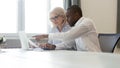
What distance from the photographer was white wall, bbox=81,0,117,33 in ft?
12.7

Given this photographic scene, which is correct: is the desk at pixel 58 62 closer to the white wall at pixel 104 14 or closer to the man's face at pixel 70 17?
the man's face at pixel 70 17

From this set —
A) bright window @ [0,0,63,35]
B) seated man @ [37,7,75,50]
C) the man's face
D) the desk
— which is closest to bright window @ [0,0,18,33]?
bright window @ [0,0,63,35]

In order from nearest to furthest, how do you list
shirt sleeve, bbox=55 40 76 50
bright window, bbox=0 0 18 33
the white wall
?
shirt sleeve, bbox=55 40 76 50
bright window, bbox=0 0 18 33
the white wall

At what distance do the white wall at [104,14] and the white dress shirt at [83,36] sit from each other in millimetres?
1270

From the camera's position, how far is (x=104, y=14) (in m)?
3.93

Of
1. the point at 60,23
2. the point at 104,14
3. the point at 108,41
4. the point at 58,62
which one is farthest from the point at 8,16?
the point at 58,62

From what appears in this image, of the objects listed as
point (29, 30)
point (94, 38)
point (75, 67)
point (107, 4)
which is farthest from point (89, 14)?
point (75, 67)

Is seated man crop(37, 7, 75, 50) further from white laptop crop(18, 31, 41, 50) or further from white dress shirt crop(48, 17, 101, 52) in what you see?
white laptop crop(18, 31, 41, 50)

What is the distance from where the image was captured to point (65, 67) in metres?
1.18

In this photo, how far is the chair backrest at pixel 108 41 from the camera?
2502mm

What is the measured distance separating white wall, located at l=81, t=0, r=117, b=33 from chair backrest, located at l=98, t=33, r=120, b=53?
117 cm

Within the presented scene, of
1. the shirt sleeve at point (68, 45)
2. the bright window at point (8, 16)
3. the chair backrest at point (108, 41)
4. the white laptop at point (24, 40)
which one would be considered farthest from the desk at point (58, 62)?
the bright window at point (8, 16)

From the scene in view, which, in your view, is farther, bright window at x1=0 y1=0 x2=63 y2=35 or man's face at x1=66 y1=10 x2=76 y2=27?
bright window at x1=0 y1=0 x2=63 y2=35

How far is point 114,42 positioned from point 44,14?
158cm
